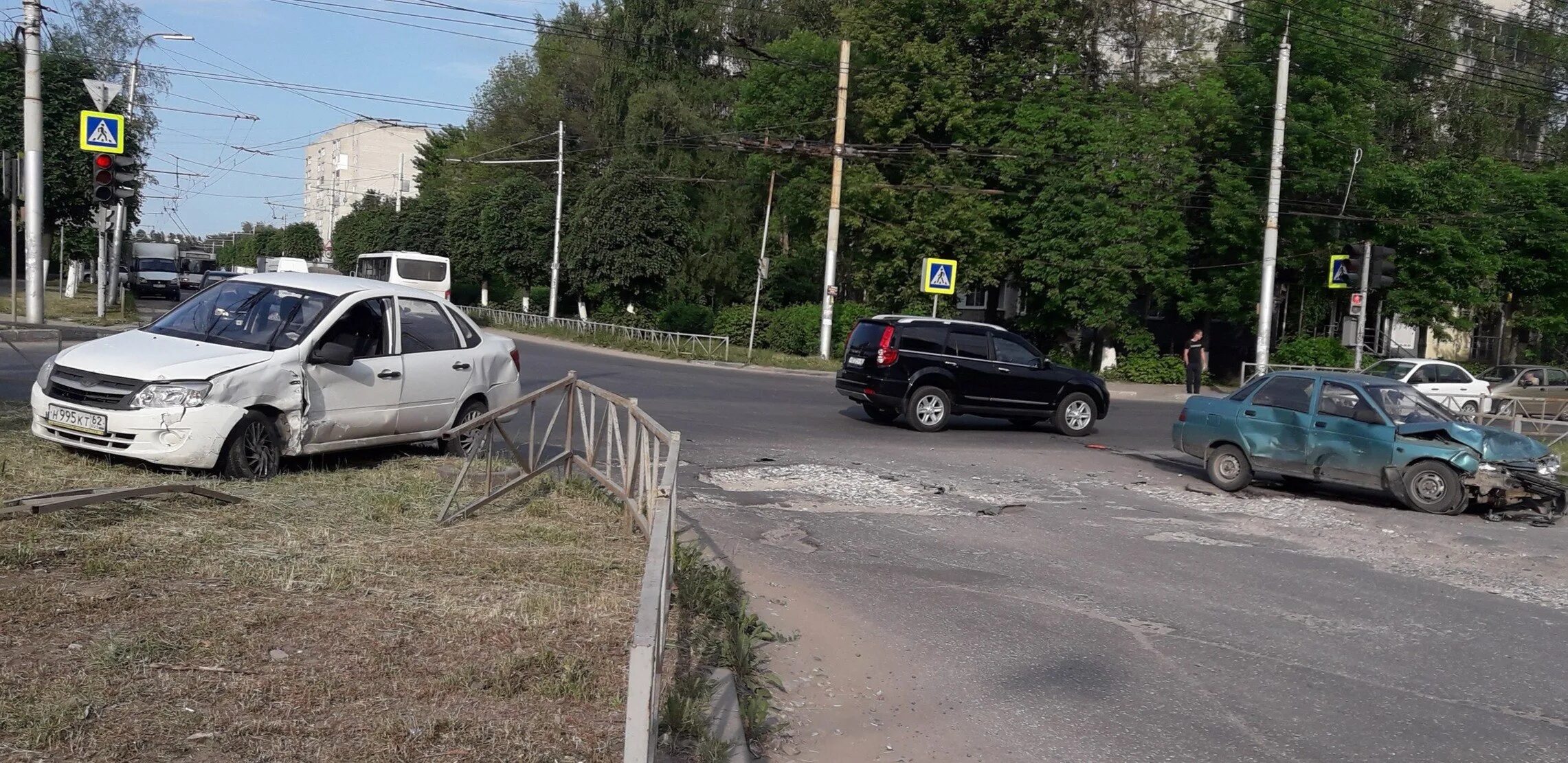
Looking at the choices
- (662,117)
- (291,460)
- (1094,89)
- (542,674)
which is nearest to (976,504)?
(291,460)

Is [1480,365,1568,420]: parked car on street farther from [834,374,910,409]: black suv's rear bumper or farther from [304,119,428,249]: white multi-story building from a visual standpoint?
[304,119,428,249]: white multi-story building

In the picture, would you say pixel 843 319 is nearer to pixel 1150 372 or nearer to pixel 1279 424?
pixel 1150 372

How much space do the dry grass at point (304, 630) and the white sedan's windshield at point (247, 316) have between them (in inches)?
64.4

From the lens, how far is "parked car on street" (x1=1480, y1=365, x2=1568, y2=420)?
2772 cm

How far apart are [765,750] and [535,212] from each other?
5330 cm

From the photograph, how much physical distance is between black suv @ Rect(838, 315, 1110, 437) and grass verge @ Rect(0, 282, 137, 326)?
56.5ft

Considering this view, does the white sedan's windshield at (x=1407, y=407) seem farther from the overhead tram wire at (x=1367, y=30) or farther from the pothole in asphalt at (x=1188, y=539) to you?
the overhead tram wire at (x=1367, y=30)

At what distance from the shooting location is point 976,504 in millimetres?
11953

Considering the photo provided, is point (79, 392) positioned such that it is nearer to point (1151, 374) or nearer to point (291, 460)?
point (291, 460)

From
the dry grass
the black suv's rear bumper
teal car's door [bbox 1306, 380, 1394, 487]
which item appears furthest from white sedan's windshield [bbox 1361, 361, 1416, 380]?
the dry grass

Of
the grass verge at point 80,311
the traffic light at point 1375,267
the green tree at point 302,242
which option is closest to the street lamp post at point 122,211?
the grass verge at point 80,311

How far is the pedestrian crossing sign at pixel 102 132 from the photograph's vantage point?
2161 cm

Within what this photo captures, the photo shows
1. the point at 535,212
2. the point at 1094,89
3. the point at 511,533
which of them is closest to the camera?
the point at 511,533

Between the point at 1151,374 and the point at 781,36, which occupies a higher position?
the point at 781,36
